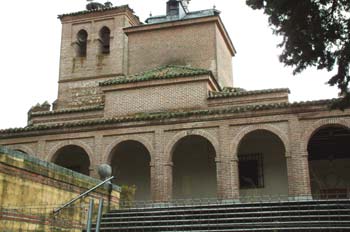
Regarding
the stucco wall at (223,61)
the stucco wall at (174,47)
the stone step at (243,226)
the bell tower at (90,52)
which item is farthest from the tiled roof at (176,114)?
the bell tower at (90,52)

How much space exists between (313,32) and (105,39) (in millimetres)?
22527

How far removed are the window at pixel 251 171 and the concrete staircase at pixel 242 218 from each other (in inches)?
254

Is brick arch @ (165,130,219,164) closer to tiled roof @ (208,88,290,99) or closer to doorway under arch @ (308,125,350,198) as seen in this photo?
tiled roof @ (208,88,290,99)

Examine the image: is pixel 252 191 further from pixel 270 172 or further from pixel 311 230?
pixel 311 230

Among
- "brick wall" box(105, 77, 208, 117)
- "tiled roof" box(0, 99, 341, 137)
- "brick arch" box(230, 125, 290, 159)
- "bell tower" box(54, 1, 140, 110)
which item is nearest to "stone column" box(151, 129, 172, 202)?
"tiled roof" box(0, 99, 341, 137)

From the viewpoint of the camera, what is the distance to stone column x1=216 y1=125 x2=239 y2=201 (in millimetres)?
17578

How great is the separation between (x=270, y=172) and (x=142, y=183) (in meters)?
5.51

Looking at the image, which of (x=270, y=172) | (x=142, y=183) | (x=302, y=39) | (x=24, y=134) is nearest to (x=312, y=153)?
(x=270, y=172)

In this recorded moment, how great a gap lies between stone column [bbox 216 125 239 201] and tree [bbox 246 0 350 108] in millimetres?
9081

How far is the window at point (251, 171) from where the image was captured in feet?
65.9

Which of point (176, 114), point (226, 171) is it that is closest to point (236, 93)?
point (176, 114)

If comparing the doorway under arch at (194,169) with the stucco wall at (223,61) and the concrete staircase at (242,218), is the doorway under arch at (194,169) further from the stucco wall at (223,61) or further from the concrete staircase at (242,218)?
the concrete staircase at (242,218)

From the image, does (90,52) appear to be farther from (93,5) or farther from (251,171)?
(251,171)

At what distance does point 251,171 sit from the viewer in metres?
20.4
